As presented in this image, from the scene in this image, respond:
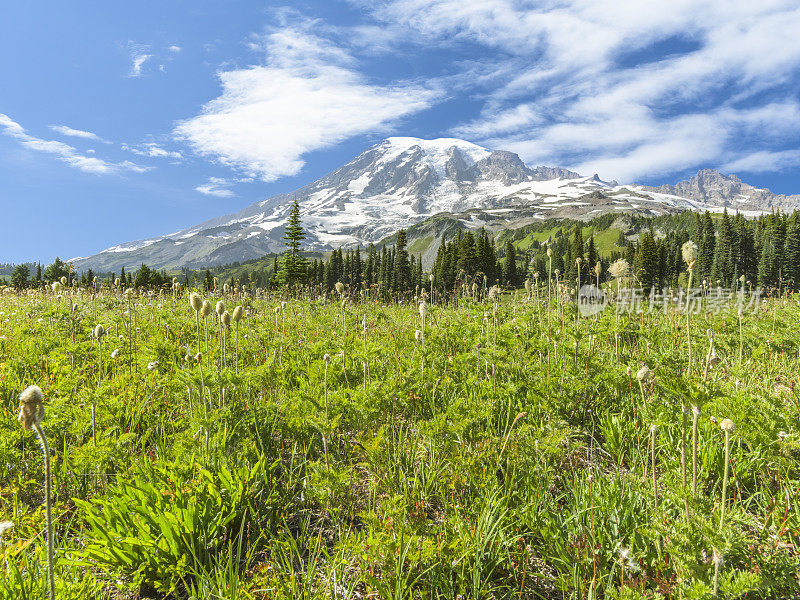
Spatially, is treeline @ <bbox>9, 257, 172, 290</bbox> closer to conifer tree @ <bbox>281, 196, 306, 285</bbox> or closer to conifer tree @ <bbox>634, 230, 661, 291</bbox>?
conifer tree @ <bbox>281, 196, 306, 285</bbox>

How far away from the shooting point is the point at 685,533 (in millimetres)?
1979

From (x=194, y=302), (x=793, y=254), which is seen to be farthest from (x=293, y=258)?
(x=793, y=254)

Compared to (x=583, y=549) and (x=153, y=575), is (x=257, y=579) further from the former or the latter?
(x=583, y=549)

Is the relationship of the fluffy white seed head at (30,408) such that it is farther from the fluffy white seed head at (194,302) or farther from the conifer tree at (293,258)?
the conifer tree at (293,258)

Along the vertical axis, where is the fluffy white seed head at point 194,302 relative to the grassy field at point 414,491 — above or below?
above

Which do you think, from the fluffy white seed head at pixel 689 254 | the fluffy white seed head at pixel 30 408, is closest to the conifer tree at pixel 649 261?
the fluffy white seed head at pixel 689 254

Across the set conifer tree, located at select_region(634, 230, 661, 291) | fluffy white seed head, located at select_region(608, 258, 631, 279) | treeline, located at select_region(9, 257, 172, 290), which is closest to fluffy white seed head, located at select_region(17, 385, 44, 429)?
fluffy white seed head, located at select_region(608, 258, 631, 279)

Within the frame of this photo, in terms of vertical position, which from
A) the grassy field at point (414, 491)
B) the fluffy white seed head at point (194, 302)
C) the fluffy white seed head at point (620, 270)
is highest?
the fluffy white seed head at point (620, 270)

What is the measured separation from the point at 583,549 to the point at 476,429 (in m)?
1.46

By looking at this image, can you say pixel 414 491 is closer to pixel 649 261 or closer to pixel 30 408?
pixel 30 408

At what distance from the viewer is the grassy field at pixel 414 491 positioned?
2301mm

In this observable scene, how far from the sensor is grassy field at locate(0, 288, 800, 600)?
2301 mm

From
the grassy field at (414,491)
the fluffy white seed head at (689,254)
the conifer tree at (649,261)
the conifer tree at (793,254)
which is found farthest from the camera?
the conifer tree at (793,254)

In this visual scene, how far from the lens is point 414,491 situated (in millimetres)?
3143
